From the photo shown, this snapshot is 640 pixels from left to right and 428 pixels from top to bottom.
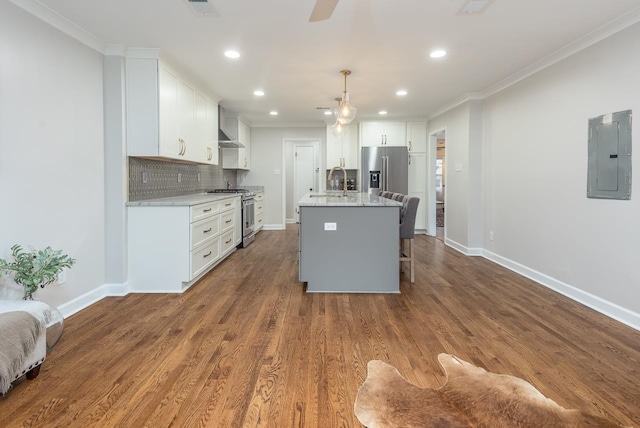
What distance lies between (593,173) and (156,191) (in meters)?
4.30

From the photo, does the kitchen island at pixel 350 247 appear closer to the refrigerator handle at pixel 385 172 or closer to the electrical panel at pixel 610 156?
the electrical panel at pixel 610 156

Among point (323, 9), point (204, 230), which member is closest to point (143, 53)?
point (204, 230)

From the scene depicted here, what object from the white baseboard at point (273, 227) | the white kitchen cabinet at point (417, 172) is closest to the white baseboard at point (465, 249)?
the white kitchen cabinet at point (417, 172)

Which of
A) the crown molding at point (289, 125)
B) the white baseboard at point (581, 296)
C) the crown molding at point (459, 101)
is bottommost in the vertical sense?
the white baseboard at point (581, 296)

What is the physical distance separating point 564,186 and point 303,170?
5.88 meters

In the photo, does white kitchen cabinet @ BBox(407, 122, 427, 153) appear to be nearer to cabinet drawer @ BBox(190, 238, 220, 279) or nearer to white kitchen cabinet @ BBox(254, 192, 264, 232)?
white kitchen cabinet @ BBox(254, 192, 264, 232)

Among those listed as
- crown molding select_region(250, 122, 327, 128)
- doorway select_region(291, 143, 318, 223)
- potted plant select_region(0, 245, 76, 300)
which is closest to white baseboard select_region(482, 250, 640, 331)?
potted plant select_region(0, 245, 76, 300)

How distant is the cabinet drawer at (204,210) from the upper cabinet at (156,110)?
23.3 inches

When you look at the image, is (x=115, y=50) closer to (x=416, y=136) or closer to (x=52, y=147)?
(x=52, y=147)

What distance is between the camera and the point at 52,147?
8.63 feet

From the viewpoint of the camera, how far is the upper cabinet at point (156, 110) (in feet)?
10.9

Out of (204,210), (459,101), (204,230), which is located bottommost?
(204,230)

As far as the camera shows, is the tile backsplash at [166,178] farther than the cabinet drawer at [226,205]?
No

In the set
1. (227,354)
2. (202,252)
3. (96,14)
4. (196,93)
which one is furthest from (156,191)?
(227,354)
